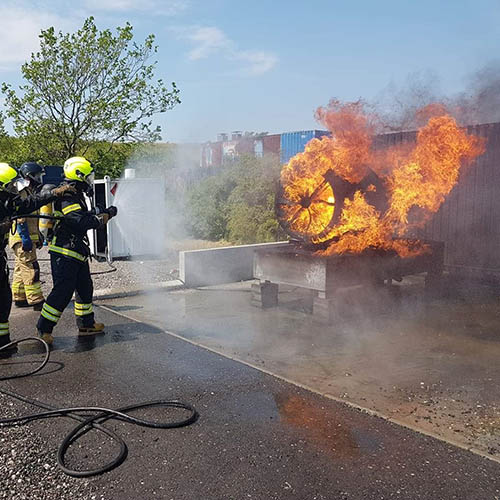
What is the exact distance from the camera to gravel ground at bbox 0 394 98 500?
2.91 meters

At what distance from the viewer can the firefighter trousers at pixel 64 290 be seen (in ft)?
18.2

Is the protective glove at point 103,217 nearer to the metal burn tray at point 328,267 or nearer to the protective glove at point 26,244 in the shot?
the protective glove at point 26,244

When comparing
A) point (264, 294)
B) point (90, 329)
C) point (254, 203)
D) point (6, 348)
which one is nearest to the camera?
point (6, 348)

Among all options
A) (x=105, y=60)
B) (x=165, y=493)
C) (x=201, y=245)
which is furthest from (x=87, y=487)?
(x=105, y=60)

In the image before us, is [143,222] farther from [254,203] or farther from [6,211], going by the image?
[6,211]

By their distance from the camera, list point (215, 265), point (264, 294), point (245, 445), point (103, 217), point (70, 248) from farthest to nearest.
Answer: point (215, 265) < point (264, 294) < point (103, 217) < point (70, 248) < point (245, 445)

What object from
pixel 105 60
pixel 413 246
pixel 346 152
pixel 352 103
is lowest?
pixel 413 246

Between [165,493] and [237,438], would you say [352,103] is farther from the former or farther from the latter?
[165,493]

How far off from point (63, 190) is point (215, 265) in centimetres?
412

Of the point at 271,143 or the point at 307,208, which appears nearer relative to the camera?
the point at 307,208

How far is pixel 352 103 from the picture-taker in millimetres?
7625

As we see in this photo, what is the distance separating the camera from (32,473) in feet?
10.2

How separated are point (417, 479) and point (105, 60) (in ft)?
45.0

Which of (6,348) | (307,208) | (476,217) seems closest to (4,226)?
(6,348)
